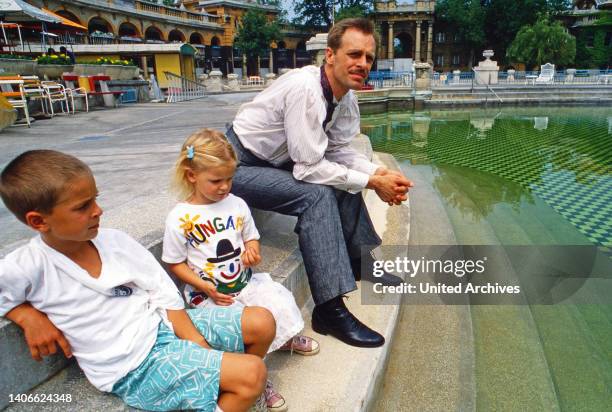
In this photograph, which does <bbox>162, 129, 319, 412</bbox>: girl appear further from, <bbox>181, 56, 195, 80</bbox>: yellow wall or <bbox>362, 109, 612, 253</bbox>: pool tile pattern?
<bbox>181, 56, 195, 80</bbox>: yellow wall

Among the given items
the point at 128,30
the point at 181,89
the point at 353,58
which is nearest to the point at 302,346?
the point at 353,58

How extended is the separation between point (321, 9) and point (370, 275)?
161ft

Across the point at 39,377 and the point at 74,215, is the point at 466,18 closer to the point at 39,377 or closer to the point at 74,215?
the point at 74,215

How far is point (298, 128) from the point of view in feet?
6.88

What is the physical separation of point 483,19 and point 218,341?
4697 cm

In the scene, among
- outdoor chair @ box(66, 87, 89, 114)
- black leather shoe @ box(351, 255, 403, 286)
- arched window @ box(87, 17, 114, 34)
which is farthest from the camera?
arched window @ box(87, 17, 114, 34)

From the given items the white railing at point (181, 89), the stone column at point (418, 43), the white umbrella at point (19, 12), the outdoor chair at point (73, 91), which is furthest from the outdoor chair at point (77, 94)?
the stone column at point (418, 43)

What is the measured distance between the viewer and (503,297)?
2869 millimetres

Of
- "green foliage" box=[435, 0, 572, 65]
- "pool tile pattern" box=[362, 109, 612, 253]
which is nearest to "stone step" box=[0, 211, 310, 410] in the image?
"pool tile pattern" box=[362, 109, 612, 253]

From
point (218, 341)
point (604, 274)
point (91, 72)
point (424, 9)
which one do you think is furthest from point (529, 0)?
point (218, 341)

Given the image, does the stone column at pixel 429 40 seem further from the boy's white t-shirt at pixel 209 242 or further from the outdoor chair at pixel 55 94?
the boy's white t-shirt at pixel 209 242

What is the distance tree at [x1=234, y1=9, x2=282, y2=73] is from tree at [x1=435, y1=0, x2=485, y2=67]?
18476mm

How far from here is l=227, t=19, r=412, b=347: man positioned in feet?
6.44

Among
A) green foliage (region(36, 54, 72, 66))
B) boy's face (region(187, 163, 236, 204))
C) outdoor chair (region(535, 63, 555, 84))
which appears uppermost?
green foliage (region(36, 54, 72, 66))
